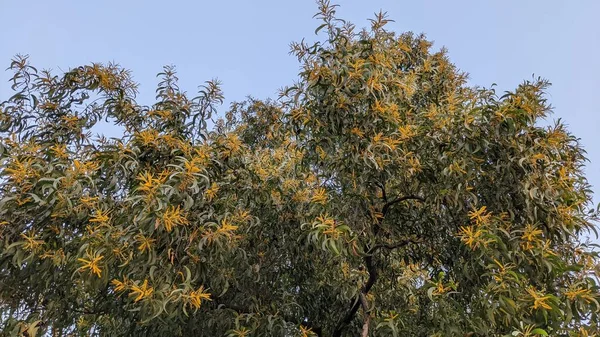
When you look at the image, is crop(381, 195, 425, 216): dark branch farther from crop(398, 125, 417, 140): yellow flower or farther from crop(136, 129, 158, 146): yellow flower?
crop(136, 129, 158, 146): yellow flower

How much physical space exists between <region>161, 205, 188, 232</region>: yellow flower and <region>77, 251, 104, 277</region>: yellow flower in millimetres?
327

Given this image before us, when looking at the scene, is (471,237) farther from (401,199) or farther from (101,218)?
(101,218)

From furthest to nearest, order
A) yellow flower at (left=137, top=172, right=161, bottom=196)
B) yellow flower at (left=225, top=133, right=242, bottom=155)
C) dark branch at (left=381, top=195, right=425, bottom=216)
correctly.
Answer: dark branch at (left=381, top=195, right=425, bottom=216)
yellow flower at (left=225, top=133, right=242, bottom=155)
yellow flower at (left=137, top=172, right=161, bottom=196)

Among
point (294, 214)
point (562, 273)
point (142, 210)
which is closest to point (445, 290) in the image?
point (562, 273)

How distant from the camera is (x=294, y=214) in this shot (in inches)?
132

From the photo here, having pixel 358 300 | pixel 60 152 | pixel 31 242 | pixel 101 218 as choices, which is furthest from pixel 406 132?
pixel 31 242

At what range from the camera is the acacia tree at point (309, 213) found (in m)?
2.43

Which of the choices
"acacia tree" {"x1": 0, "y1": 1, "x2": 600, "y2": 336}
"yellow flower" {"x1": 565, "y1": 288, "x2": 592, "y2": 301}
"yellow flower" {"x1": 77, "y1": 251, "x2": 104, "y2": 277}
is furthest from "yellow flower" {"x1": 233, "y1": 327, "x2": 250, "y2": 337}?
"yellow flower" {"x1": 565, "y1": 288, "x2": 592, "y2": 301}

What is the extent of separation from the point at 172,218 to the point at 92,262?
1.27ft

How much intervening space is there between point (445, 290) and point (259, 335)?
1.06m

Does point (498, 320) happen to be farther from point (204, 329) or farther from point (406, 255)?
point (204, 329)

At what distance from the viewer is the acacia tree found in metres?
2.43

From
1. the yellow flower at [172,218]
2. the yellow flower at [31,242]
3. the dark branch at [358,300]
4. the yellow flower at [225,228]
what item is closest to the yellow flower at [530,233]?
the dark branch at [358,300]

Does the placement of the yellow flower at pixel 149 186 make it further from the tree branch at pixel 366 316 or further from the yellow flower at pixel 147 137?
the tree branch at pixel 366 316
